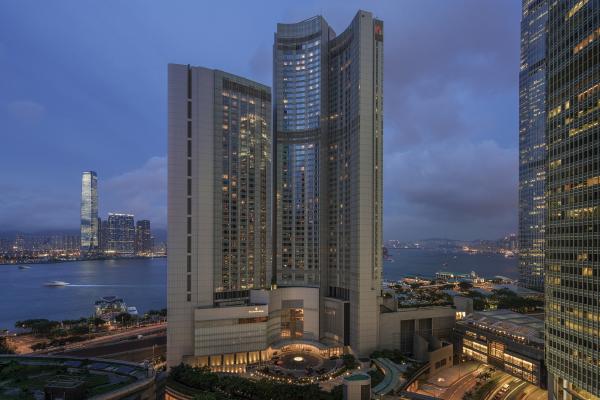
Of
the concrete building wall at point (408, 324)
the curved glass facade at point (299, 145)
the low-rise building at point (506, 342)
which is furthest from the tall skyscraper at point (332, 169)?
the low-rise building at point (506, 342)

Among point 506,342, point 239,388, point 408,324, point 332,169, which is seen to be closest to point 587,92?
point 506,342

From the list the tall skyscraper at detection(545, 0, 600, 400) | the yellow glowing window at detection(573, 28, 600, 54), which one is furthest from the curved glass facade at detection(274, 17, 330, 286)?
the yellow glowing window at detection(573, 28, 600, 54)

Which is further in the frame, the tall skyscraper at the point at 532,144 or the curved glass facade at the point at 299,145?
the tall skyscraper at the point at 532,144

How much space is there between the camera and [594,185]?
158 feet

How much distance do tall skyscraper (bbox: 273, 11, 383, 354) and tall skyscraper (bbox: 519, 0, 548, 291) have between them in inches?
4571

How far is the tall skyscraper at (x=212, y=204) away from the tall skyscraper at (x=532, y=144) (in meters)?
138

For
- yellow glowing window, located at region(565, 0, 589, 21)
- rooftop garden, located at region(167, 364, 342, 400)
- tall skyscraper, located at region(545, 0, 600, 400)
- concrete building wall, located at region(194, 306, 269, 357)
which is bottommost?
rooftop garden, located at region(167, 364, 342, 400)

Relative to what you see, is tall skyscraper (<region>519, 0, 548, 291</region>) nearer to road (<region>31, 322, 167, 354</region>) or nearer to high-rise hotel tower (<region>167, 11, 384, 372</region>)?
high-rise hotel tower (<region>167, 11, 384, 372</region>)

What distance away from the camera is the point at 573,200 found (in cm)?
5191

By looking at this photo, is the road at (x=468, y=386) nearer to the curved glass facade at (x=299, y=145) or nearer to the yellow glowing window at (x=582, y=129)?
the curved glass facade at (x=299, y=145)

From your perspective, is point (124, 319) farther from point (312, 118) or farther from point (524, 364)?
point (524, 364)

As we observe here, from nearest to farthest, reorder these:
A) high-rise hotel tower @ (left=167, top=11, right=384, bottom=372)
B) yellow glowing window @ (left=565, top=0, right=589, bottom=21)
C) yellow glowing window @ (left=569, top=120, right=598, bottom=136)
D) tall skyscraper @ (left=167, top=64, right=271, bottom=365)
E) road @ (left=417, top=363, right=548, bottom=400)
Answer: yellow glowing window @ (left=569, top=120, right=598, bottom=136) < yellow glowing window @ (left=565, top=0, right=589, bottom=21) < road @ (left=417, top=363, right=548, bottom=400) < tall skyscraper @ (left=167, top=64, right=271, bottom=365) < high-rise hotel tower @ (left=167, top=11, right=384, bottom=372)

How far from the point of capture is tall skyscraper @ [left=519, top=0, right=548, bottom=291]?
15825 cm

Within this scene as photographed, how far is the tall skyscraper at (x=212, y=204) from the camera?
255 ft
